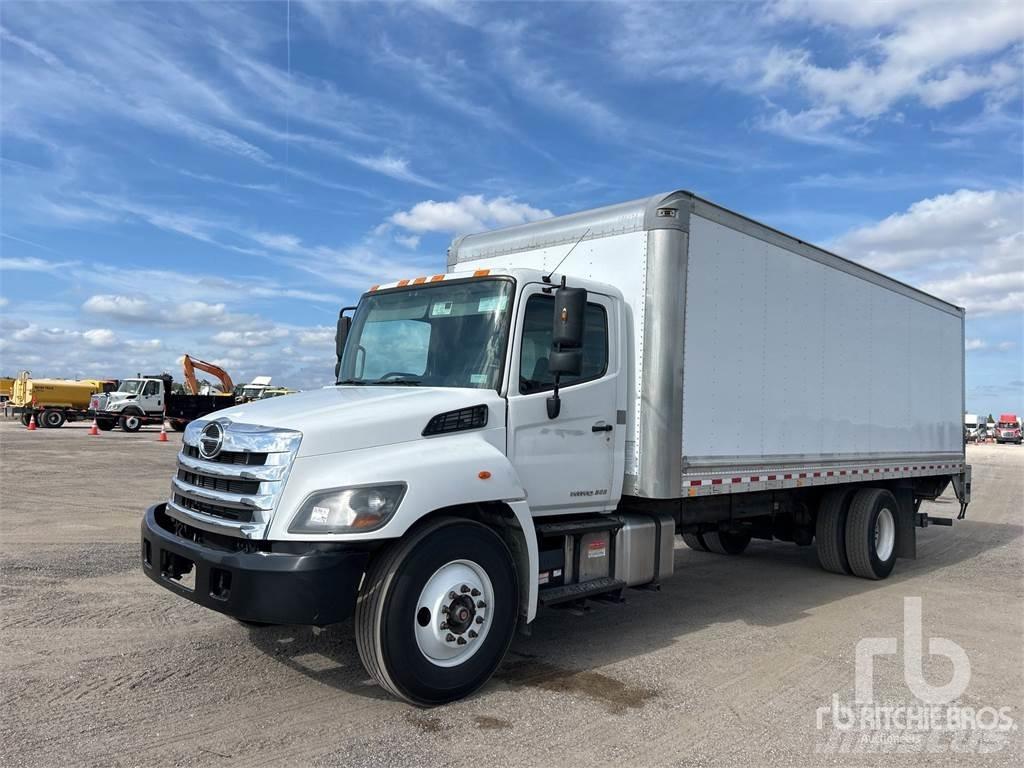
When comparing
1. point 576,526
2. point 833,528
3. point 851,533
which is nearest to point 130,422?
point 833,528

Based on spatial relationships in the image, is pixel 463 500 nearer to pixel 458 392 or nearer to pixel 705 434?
pixel 458 392

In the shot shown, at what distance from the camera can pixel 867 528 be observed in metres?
8.96

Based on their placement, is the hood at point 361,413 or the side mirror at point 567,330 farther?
the side mirror at point 567,330

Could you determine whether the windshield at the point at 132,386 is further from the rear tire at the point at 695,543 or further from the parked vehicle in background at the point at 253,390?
the rear tire at the point at 695,543

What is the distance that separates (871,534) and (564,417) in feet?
17.6

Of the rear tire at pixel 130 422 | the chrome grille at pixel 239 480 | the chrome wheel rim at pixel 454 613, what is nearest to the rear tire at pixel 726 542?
the chrome wheel rim at pixel 454 613

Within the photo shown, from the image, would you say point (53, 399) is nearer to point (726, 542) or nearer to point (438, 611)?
point (726, 542)

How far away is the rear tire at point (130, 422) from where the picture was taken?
Answer: 34000 mm

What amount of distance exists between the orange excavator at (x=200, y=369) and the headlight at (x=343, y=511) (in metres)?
40.5

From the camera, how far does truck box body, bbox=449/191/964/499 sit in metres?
6.05

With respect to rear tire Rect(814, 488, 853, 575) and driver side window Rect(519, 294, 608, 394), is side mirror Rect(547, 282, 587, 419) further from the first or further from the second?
rear tire Rect(814, 488, 853, 575)

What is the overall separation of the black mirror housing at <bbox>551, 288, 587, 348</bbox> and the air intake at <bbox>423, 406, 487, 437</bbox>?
2.23ft

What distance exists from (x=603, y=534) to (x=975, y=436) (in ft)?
327

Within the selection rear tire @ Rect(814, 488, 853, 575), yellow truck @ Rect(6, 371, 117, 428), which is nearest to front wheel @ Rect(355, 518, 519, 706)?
rear tire @ Rect(814, 488, 853, 575)
